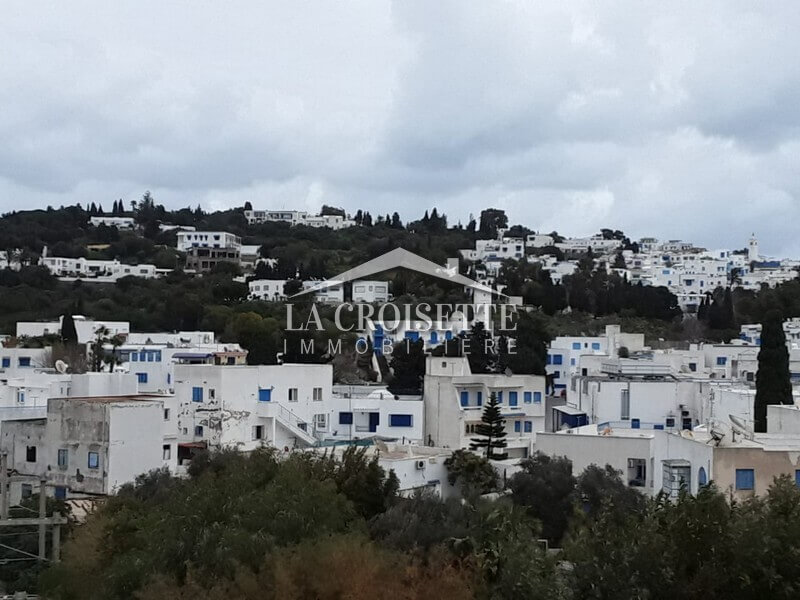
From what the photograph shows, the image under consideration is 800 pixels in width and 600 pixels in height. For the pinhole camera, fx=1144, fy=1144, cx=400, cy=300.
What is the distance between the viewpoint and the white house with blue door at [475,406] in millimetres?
35406

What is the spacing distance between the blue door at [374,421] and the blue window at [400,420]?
40 centimetres

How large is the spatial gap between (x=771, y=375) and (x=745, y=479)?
12.2 meters

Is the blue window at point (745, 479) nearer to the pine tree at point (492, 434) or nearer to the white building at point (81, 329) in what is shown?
the pine tree at point (492, 434)

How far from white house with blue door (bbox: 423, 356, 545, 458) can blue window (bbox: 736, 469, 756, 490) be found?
14550 millimetres

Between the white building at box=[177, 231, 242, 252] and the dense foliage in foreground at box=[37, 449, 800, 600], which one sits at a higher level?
the white building at box=[177, 231, 242, 252]

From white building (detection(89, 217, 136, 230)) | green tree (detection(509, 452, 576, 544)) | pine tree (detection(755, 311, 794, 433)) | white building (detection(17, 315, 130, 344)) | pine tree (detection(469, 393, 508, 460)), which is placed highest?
white building (detection(89, 217, 136, 230))

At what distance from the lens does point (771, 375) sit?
3083cm

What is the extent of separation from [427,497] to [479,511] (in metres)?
2.82

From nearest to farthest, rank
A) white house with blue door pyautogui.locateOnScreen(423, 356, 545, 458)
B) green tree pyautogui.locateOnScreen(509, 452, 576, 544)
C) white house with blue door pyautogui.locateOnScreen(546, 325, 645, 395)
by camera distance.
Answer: green tree pyautogui.locateOnScreen(509, 452, 576, 544) → white house with blue door pyautogui.locateOnScreen(423, 356, 545, 458) → white house with blue door pyautogui.locateOnScreen(546, 325, 645, 395)

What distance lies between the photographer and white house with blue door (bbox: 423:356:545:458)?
35406mm

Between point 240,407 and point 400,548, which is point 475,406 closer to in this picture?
point 240,407

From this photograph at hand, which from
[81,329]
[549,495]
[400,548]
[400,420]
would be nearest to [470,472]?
[549,495]

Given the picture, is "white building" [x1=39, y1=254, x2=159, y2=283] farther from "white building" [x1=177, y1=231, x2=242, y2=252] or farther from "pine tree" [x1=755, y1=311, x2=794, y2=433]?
"pine tree" [x1=755, y1=311, x2=794, y2=433]

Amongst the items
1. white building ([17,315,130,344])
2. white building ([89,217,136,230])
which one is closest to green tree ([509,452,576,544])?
white building ([17,315,130,344])
